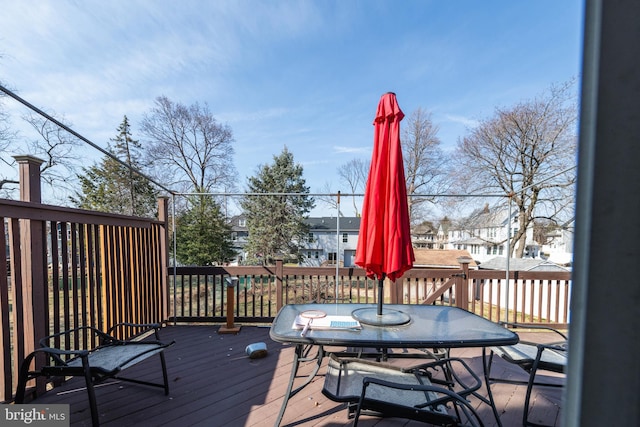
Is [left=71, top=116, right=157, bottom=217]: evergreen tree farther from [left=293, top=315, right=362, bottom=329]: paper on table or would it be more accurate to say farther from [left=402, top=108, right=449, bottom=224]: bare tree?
[left=293, top=315, right=362, bottom=329]: paper on table

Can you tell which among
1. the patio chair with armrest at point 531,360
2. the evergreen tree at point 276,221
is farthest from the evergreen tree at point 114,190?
the patio chair with armrest at point 531,360

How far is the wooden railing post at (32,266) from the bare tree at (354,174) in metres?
13.7

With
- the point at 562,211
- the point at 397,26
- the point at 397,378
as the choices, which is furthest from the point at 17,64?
the point at 562,211

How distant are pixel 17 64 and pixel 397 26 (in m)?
9.94

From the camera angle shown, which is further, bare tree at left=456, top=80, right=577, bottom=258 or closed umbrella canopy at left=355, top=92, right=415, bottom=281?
bare tree at left=456, top=80, right=577, bottom=258

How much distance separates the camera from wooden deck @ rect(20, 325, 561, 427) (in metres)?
1.93

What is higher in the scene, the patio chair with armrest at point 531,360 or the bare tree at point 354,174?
the bare tree at point 354,174

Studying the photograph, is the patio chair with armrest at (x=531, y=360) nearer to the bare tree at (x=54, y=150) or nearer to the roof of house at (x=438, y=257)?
the bare tree at (x=54, y=150)

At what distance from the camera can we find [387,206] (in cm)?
197

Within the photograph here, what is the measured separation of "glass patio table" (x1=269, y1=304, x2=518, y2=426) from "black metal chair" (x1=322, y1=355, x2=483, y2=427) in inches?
7.2

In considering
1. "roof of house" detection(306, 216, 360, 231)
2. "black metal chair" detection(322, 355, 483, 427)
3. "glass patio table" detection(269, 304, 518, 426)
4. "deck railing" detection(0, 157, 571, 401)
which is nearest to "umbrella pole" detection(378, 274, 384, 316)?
"glass patio table" detection(269, 304, 518, 426)

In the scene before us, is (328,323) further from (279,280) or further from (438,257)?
(438,257)

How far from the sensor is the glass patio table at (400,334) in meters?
1.63

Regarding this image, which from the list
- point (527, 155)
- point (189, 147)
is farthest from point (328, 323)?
point (189, 147)
